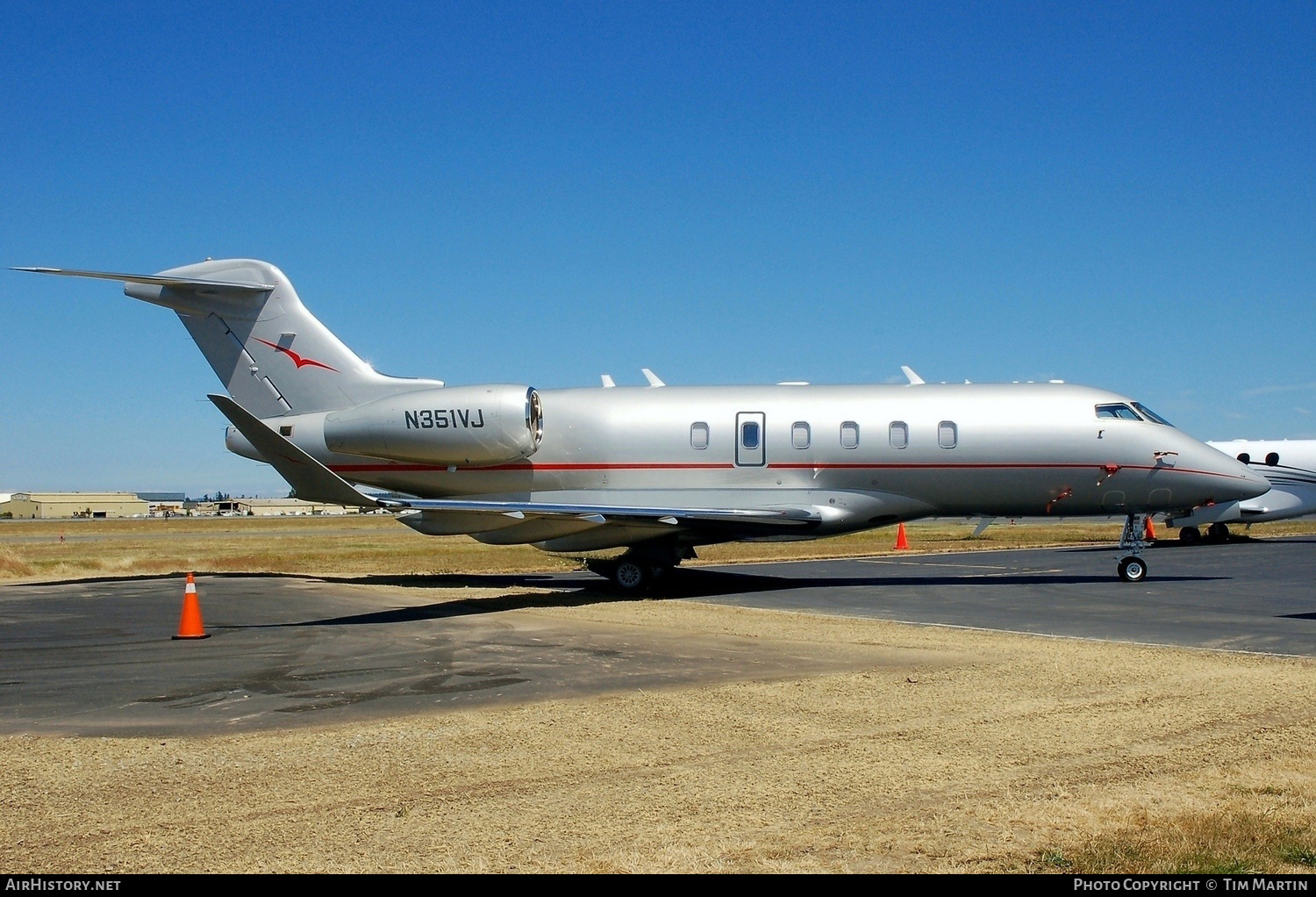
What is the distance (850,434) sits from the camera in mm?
20062

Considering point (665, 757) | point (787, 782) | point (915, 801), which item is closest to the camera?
point (915, 801)

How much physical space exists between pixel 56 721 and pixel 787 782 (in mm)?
5995

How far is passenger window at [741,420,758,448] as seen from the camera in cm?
2035

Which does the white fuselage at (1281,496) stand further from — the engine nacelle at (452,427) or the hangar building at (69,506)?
the hangar building at (69,506)

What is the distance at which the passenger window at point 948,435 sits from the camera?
19.8 metres

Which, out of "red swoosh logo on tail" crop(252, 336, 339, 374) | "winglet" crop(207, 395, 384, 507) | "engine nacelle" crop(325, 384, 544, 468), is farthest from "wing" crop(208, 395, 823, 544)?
"red swoosh logo on tail" crop(252, 336, 339, 374)

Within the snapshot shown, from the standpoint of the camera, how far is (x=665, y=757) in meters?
6.90

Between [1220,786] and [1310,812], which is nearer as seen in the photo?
[1310,812]

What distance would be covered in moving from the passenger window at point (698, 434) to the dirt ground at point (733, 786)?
11.2 metres

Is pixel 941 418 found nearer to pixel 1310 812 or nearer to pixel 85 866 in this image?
pixel 1310 812

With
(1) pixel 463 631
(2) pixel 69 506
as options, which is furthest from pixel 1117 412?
(2) pixel 69 506

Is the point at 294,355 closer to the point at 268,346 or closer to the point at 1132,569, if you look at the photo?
the point at 268,346

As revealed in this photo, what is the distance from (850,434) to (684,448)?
10.4 feet
